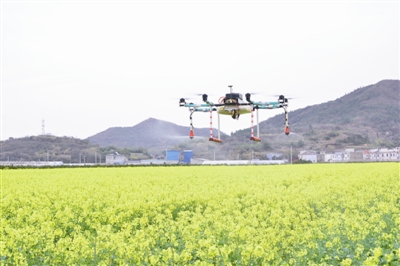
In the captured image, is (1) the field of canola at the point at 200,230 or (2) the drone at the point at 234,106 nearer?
(1) the field of canola at the point at 200,230

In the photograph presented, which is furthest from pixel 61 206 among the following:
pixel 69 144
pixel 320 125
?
pixel 320 125

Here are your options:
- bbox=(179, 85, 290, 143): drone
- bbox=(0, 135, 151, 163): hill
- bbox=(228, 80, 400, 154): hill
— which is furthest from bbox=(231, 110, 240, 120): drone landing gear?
bbox=(228, 80, 400, 154): hill

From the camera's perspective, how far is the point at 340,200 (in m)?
15.0

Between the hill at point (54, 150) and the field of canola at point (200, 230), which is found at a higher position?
the hill at point (54, 150)

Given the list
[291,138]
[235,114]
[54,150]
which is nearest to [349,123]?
[291,138]

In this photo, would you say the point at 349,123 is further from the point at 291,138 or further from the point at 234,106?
the point at 234,106

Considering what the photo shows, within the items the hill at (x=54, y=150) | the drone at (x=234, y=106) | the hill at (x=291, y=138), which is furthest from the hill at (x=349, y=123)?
the drone at (x=234, y=106)

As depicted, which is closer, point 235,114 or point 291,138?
point 235,114

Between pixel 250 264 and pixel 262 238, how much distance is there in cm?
301

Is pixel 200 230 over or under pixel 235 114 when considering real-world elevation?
under

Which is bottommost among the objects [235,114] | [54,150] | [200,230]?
[200,230]

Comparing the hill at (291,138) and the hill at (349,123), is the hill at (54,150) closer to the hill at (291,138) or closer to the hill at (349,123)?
the hill at (291,138)

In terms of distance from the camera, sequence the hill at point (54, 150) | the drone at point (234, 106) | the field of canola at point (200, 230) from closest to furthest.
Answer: the field of canola at point (200, 230) < the drone at point (234, 106) < the hill at point (54, 150)

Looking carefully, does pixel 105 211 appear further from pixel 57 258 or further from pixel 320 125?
pixel 320 125
